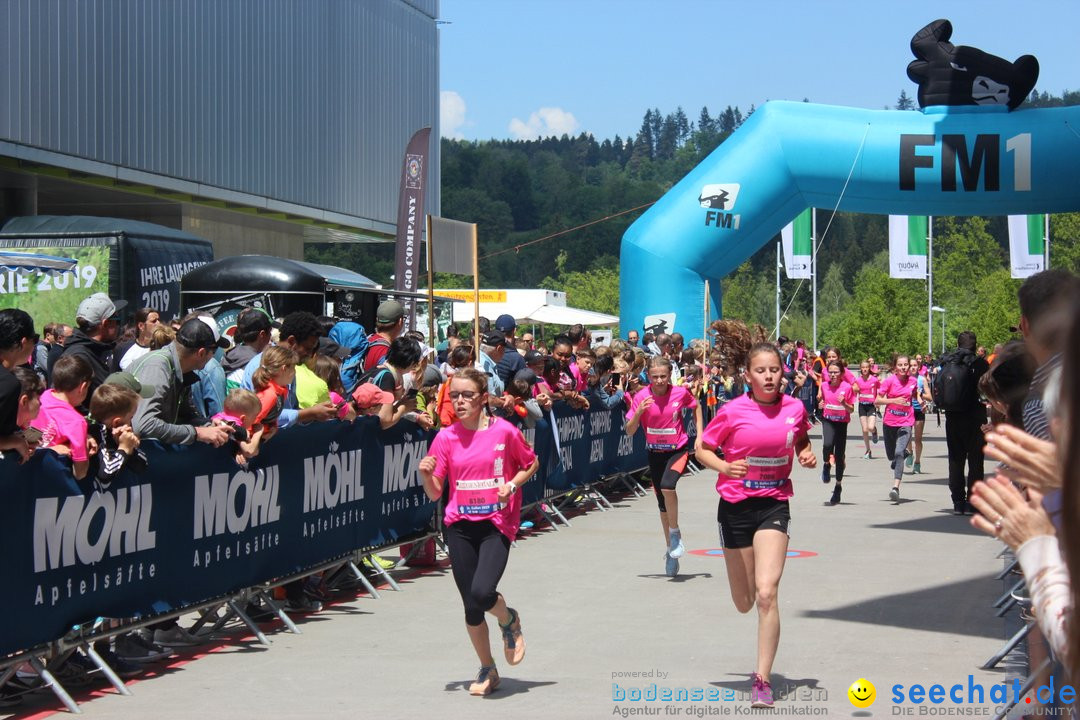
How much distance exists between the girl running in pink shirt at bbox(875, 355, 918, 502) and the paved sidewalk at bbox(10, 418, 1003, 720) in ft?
14.5

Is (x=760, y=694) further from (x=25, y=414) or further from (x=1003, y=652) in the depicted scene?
(x=25, y=414)

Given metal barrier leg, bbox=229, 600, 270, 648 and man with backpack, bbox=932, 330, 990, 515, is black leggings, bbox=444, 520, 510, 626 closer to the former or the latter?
metal barrier leg, bbox=229, 600, 270, 648

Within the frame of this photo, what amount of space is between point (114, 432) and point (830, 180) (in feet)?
54.9

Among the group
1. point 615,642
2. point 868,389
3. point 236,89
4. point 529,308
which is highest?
point 236,89

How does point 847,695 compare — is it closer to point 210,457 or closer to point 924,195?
point 210,457

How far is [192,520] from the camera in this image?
779 centimetres

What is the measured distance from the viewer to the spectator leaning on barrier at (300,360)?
9.36 meters

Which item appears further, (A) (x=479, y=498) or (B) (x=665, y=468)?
(B) (x=665, y=468)

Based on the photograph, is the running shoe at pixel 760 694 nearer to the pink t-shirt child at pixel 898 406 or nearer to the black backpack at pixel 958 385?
the black backpack at pixel 958 385

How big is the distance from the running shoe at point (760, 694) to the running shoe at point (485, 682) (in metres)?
1.37

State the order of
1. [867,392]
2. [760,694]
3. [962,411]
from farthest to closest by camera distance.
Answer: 1. [867,392]
2. [962,411]
3. [760,694]

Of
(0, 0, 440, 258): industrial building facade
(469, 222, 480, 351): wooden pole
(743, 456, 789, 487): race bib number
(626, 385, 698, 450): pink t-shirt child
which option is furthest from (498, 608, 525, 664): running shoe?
(0, 0, 440, 258): industrial building facade

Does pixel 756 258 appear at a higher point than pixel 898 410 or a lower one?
higher

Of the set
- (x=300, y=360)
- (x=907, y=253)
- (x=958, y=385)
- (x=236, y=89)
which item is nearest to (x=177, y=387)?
(x=300, y=360)
